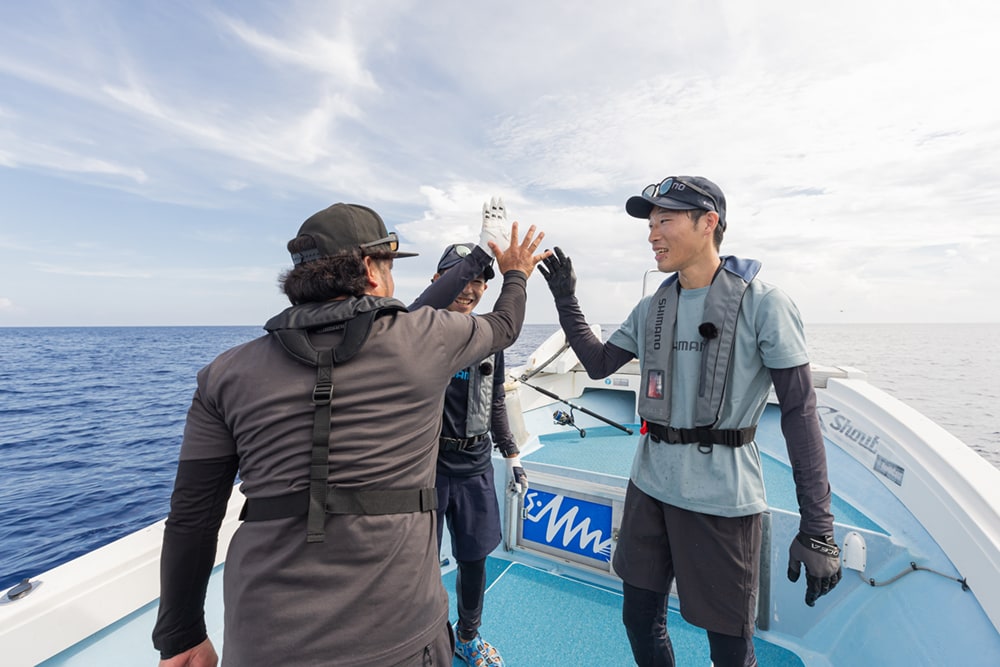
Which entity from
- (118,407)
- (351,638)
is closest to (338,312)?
(351,638)

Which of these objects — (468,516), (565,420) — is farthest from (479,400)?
(565,420)

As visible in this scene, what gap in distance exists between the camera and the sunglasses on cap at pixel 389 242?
1.48 meters

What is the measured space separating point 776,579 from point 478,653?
199 cm

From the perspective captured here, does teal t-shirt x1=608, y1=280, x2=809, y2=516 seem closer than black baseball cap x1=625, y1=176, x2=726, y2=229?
Yes

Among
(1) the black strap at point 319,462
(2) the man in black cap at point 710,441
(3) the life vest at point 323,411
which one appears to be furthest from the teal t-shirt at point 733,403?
(1) the black strap at point 319,462

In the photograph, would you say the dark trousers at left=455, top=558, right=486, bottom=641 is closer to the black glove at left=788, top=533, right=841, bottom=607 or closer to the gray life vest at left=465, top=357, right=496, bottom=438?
the gray life vest at left=465, top=357, right=496, bottom=438

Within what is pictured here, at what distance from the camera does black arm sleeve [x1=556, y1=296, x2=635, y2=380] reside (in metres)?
2.53

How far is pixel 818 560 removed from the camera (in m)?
1.82

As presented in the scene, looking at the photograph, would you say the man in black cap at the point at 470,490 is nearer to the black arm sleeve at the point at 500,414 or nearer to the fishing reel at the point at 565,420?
the black arm sleeve at the point at 500,414

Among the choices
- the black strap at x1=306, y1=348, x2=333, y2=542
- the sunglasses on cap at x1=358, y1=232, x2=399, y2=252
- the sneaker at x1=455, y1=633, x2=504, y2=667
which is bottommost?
the sneaker at x1=455, y1=633, x2=504, y2=667

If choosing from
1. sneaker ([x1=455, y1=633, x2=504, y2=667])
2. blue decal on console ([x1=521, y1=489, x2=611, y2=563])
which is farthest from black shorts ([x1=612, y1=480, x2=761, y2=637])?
blue decal on console ([x1=521, y1=489, x2=611, y2=563])

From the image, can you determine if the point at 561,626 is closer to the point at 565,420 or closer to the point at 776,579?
the point at 776,579

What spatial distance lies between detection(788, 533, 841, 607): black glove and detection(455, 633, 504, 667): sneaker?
1755mm

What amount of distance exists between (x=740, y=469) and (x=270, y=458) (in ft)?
5.95
